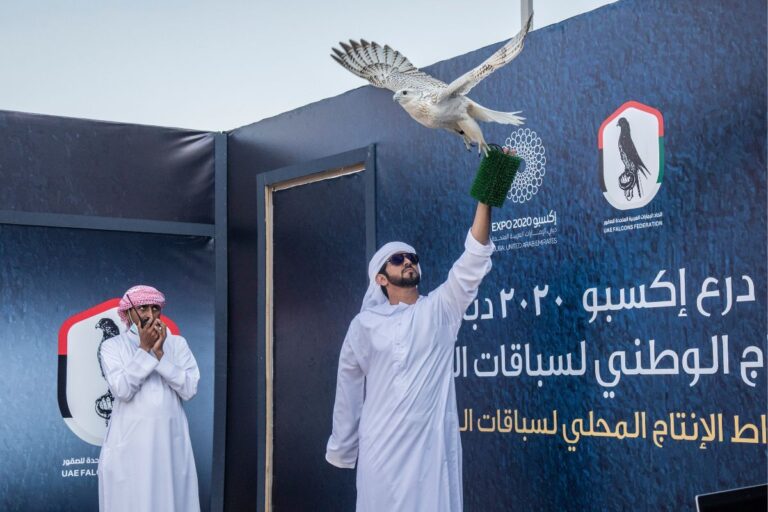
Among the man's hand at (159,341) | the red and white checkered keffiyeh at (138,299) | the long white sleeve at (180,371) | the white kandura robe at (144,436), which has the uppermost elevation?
the red and white checkered keffiyeh at (138,299)

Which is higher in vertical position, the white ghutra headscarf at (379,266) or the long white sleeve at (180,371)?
the white ghutra headscarf at (379,266)

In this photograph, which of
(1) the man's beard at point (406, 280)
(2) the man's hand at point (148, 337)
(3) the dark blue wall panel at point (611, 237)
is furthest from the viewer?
(2) the man's hand at point (148, 337)

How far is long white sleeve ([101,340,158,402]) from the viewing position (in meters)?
4.39

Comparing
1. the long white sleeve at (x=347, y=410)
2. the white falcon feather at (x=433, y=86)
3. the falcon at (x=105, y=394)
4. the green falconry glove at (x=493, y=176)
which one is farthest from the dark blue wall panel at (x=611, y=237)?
the falcon at (x=105, y=394)

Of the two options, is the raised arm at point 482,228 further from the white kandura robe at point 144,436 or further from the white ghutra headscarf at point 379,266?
the white kandura robe at point 144,436

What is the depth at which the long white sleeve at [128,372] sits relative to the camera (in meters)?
4.39

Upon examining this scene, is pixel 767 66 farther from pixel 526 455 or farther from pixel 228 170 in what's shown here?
pixel 228 170

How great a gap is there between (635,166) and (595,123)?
25 centimetres

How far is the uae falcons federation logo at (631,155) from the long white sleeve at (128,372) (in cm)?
210

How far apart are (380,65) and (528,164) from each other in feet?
Answer: 2.20

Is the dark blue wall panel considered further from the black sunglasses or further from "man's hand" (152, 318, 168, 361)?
"man's hand" (152, 318, 168, 361)

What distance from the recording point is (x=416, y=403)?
3389mm

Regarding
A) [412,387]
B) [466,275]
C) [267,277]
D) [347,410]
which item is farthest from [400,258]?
[267,277]

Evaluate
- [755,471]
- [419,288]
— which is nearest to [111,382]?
[419,288]
